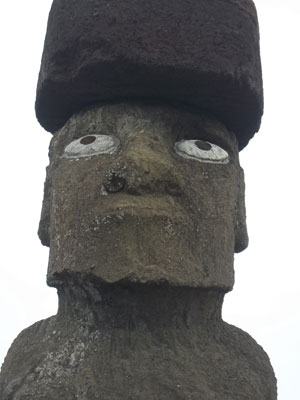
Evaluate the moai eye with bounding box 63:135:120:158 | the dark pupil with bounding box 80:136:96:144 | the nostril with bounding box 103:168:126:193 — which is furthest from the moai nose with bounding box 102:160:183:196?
the dark pupil with bounding box 80:136:96:144

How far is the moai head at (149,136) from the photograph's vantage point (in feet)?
10.1

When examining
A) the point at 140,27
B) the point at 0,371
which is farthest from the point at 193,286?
the point at 140,27

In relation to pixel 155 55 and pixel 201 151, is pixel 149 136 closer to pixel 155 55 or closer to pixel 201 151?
pixel 201 151

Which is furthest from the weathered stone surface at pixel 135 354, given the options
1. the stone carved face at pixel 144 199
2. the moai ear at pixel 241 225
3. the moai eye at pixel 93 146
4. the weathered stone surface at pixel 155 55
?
the weathered stone surface at pixel 155 55

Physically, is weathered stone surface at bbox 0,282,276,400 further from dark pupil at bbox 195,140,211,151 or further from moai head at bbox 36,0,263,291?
dark pupil at bbox 195,140,211,151

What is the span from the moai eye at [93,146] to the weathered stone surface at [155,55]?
0.32 metres

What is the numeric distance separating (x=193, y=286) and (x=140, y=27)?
1.58m

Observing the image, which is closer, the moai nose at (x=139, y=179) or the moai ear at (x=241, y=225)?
the moai nose at (x=139, y=179)

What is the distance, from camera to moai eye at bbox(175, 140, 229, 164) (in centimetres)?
351

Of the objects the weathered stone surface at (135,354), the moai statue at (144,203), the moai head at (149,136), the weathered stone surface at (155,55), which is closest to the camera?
the weathered stone surface at (135,354)

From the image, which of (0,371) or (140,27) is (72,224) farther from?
(140,27)

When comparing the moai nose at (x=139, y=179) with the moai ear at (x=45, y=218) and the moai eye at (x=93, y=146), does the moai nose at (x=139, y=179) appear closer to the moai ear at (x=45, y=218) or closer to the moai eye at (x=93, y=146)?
the moai eye at (x=93, y=146)

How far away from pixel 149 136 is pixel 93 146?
0.34 metres


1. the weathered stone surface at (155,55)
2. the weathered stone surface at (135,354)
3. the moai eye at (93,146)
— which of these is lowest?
the weathered stone surface at (135,354)
